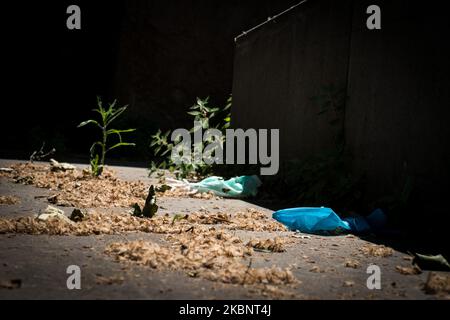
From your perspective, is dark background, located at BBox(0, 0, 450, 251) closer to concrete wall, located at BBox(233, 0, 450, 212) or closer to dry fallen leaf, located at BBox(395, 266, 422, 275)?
concrete wall, located at BBox(233, 0, 450, 212)

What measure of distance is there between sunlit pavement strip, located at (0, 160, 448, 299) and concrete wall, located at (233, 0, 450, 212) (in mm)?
853

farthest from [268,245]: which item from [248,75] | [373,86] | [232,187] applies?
[248,75]

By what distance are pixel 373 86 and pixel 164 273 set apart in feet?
8.19

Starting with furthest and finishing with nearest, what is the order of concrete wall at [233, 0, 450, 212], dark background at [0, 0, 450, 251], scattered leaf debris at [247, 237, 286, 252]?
1. dark background at [0, 0, 450, 251]
2. concrete wall at [233, 0, 450, 212]
3. scattered leaf debris at [247, 237, 286, 252]

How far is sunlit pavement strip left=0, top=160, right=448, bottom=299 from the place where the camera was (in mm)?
1427

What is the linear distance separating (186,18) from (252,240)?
8.36m

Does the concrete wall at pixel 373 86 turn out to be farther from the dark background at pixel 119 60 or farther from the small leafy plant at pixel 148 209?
the dark background at pixel 119 60

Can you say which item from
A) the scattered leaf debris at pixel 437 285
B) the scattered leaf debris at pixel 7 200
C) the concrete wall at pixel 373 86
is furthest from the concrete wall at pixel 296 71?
the scattered leaf debris at pixel 7 200

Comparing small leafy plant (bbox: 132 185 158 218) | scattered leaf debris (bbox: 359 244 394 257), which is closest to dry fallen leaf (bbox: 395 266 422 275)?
scattered leaf debris (bbox: 359 244 394 257)

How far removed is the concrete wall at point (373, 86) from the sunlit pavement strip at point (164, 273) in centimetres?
85

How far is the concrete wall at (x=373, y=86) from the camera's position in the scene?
2797mm

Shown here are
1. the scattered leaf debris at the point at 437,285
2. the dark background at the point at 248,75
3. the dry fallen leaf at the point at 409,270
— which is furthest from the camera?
the dark background at the point at 248,75

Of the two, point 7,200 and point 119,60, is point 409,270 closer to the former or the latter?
point 7,200

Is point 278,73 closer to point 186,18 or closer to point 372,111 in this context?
point 372,111
